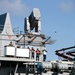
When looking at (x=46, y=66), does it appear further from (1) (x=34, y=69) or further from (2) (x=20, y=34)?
(2) (x=20, y=34)

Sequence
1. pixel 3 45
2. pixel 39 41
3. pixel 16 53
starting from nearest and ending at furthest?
1. pixel 16 53
2. pixel 3 45
3. pixel 39 41

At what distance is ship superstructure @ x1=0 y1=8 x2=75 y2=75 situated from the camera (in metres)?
28.3

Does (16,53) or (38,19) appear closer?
(16,53)

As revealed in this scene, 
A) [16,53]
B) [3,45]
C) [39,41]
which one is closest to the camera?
[16,53]

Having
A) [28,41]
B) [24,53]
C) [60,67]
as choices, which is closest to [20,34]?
[28,41]

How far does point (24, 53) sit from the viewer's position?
1125 inches

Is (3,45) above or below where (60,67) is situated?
above

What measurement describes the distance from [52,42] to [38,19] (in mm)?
3133

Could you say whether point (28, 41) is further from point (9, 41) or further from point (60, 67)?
point (60, 67)

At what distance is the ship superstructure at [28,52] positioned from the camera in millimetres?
28312

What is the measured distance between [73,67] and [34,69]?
12.7 ft

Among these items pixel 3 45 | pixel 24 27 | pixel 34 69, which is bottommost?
pixel 34 69

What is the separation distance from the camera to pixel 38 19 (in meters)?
32.1

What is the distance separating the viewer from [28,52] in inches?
1134
